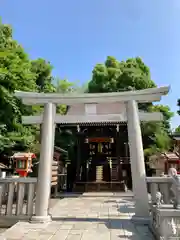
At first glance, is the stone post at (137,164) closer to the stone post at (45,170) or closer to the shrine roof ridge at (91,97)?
the shrine roof ridge at (91,97)

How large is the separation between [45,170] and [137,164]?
7.93 feet

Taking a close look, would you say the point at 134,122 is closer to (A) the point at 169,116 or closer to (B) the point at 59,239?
(B) the point at 59,239

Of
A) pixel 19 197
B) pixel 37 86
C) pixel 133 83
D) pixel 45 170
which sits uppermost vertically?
pixel 133 83

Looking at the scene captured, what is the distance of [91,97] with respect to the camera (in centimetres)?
584

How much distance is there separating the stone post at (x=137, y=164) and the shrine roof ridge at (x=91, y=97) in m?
0.24

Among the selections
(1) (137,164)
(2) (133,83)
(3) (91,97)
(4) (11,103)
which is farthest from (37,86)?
(1) (137,164)

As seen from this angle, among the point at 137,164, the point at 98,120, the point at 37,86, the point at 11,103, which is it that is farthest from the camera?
the point at 37,86

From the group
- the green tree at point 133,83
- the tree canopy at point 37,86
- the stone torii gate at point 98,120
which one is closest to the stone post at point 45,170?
the stone torii gate at point 98,120

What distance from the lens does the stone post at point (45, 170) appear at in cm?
498

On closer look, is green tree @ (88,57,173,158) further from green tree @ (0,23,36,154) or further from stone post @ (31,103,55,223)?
stone post @ (31,103,55,223)

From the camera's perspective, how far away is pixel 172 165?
381 inches

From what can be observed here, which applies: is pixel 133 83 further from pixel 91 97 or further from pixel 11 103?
pixel 91 97

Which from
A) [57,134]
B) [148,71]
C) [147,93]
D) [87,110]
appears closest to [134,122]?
[147,93]

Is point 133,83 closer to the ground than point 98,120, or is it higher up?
higher up
